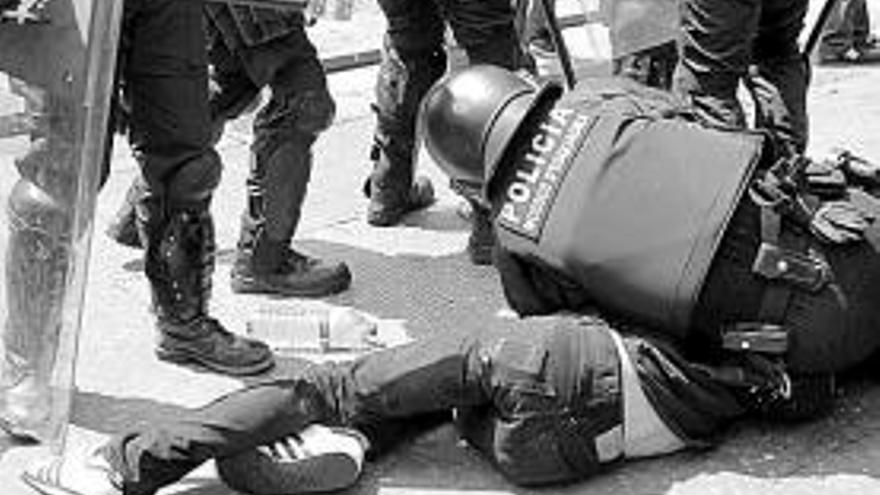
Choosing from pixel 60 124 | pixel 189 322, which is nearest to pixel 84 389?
pixel 189 322

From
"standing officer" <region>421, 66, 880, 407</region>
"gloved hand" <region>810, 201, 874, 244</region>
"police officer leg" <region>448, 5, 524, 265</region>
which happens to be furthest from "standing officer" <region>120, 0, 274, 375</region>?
"gloved hand" <region>810, 201, 874, 244</region>

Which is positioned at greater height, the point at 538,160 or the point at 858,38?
the point at 538,160

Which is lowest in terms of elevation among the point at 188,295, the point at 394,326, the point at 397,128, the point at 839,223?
the point at 394,326

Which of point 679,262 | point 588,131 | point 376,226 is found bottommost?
point 376,226

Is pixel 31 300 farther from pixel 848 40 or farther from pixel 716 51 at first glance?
pixel 848 40

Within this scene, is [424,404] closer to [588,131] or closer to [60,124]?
[588,131]

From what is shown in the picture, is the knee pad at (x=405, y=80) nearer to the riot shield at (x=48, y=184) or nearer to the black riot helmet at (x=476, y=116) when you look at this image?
the black riot helmet at (x=476, y=116)

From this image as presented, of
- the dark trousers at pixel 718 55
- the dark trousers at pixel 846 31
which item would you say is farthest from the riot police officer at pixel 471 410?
the dark trousers at pixel 846 31

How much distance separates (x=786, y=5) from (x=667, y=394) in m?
1.53

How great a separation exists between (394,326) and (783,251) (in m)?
1.17

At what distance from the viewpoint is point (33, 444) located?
3256mm

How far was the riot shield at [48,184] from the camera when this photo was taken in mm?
2977

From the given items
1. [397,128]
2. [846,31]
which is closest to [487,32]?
[397,128]

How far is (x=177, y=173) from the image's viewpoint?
11.1ft
